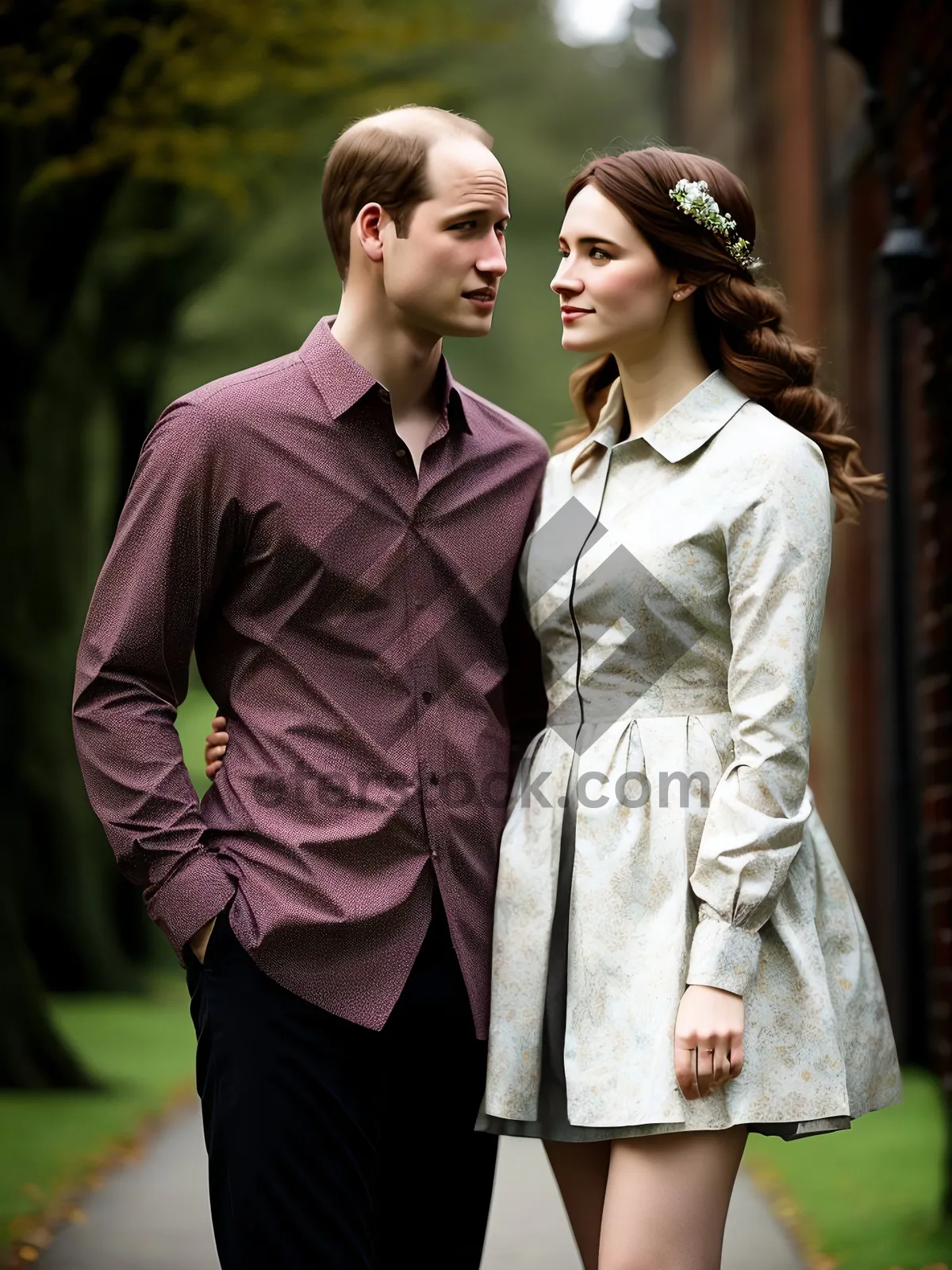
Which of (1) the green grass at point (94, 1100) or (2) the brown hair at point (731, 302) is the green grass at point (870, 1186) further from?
(2) the brown hair at point (731, 302)

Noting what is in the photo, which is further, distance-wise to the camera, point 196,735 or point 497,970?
point 196,735

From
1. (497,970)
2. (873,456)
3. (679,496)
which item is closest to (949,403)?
(679,496)

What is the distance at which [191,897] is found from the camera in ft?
9.68

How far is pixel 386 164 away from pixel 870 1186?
4.57 meters

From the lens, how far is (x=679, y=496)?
10.1ft

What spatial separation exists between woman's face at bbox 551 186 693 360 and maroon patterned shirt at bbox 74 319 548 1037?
0.41m

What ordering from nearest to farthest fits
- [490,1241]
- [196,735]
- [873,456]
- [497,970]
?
[497,970] < [490,1241] < [873,456] < [196,735]

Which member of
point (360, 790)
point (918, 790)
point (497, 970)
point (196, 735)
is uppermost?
point (360, 790)

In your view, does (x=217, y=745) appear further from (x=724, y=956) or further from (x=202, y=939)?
(x=724, y=956)

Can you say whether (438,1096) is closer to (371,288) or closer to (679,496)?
(679,496)

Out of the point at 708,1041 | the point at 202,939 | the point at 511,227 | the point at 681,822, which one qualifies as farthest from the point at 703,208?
the point at 511,227

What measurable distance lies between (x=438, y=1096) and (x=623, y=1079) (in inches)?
16.9

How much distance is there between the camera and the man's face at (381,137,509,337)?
3.14 meters

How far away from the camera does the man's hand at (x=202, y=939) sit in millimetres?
2980
